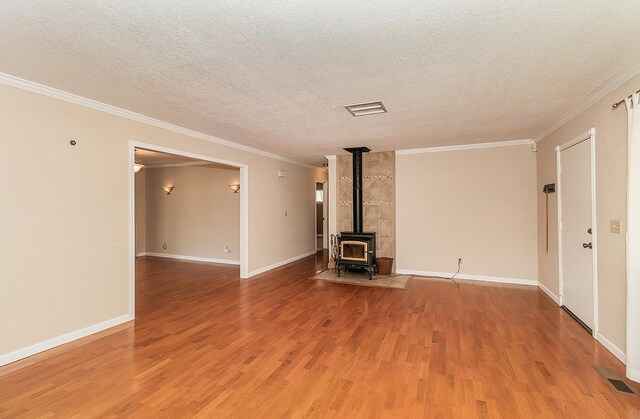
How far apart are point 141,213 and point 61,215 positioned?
217 inches

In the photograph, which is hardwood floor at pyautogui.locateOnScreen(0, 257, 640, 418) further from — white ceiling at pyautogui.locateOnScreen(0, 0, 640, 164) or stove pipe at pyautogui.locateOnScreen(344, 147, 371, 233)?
white ceiling at pyautogui.locateOnScreen(0, 0, 640, 164)

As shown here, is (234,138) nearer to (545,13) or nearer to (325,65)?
(325,65)

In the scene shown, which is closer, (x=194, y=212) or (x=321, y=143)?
(x=321, y=143)

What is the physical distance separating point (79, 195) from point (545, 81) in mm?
4719

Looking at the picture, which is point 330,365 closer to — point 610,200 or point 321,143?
point 610,200

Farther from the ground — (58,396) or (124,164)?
(124,164)

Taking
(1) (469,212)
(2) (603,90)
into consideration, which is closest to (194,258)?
(1) (469,212)

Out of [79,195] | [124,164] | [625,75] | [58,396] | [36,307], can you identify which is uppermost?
[625,75]

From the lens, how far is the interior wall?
7.98 metres

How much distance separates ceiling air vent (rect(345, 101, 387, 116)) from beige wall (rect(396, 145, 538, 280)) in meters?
2.64

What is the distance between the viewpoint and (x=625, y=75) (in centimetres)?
250

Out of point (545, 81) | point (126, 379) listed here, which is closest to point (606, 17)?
point (545, 81)

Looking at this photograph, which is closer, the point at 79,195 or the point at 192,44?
the point at 192,44

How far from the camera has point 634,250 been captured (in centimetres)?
231
